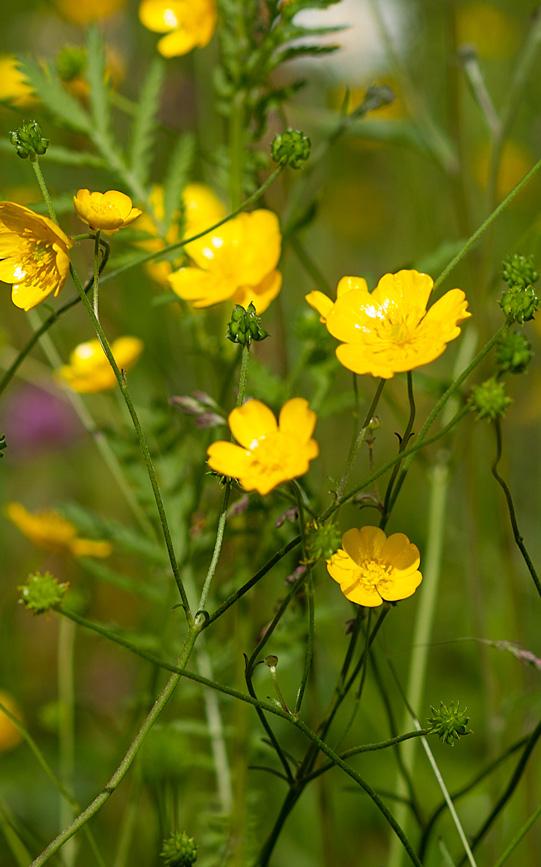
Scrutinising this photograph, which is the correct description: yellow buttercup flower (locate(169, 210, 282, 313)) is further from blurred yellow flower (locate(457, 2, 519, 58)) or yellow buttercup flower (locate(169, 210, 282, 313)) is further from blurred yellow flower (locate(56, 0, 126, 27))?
blurred yellow flower (locate(457, 2, 519, 58))

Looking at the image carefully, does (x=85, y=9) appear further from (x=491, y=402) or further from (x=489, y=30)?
(x=491, y=402)

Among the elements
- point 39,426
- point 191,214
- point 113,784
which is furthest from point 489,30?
point 113,784

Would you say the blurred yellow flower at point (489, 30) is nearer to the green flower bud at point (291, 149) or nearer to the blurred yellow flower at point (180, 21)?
the blurred yellow flower at point (180, 21)

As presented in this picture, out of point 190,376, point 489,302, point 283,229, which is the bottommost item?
point 190,376

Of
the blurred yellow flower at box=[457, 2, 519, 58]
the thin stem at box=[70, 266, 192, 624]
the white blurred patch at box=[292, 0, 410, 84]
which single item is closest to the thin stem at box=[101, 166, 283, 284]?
the thin stem at box=[70, 266, 192, 624]

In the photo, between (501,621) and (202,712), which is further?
(501,621)

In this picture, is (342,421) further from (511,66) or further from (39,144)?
(39,144)

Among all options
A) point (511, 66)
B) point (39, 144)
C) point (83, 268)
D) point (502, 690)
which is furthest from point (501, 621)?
point (511, 66)
